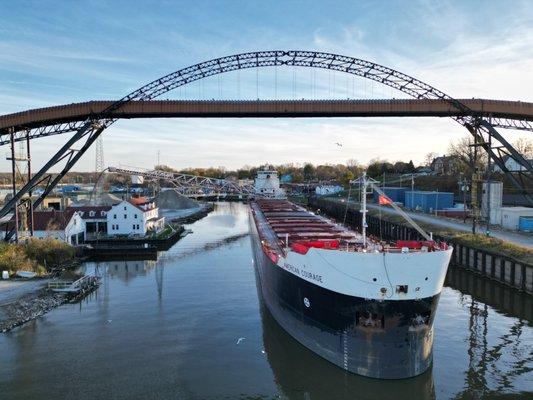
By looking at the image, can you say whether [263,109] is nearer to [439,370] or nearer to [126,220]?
[439,370]

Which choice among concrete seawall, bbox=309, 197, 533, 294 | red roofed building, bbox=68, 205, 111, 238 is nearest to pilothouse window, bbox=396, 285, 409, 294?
concrete seawall, bbox=309, 197, 533, 294

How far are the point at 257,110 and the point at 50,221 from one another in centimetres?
2270

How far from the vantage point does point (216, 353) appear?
1762cm

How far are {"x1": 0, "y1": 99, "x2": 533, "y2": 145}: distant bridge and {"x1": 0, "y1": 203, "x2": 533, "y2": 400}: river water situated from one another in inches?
511

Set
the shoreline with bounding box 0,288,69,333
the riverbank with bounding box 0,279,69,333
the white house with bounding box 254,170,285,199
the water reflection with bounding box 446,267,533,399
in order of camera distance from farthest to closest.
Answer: the white house with bounding box 254,170,285,199, the riverbank with bounding box 0,279,69,333, the shoreline with bounding box 0,288,69,333, the water reflection with bounding box 446,267,533,399

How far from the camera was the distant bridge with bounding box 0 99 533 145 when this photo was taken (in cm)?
3189

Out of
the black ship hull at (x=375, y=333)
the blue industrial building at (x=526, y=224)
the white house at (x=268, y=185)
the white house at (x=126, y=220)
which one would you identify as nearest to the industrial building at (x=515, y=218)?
the blue industrial building at (x=526, y=224)

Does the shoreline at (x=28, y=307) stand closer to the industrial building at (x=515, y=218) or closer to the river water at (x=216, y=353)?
the river water at (x=216, y=353)

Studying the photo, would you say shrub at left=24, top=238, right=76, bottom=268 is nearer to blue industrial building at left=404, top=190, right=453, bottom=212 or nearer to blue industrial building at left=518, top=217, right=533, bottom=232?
blue industrial building at left=518, top=217, right=533, bottom=232

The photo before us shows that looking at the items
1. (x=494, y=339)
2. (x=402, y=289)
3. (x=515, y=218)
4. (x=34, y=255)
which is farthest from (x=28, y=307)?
(x=515, y=218)

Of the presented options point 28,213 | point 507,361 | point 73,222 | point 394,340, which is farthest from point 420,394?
point 73,222

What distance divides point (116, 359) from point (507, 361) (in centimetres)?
1537

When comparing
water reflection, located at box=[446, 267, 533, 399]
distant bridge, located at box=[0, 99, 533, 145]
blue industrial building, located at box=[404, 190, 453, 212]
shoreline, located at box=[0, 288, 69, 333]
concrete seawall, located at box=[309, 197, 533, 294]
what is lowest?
water reflection, located at box=[446, 267, 533, 399]

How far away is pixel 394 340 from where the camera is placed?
1477 cm
